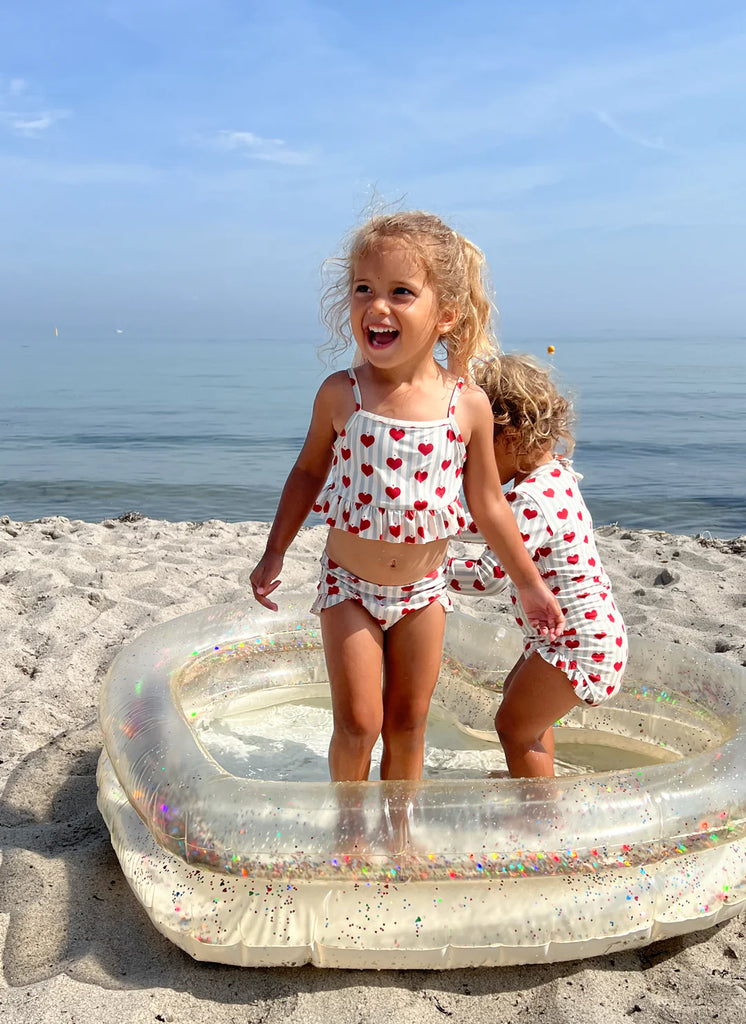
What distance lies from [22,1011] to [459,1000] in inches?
37.9

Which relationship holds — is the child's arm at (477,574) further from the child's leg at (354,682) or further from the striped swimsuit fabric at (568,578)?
the child's leg at (354,682)

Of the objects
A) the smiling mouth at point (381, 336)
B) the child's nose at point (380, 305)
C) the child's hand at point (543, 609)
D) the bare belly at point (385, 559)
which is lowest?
the child's hand at point (543, 609)

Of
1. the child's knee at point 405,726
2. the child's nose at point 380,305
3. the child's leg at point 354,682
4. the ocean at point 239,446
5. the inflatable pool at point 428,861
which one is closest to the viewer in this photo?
the inflatable pool at point 428,861

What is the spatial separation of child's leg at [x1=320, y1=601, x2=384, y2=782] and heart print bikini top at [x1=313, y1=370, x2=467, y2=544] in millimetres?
252

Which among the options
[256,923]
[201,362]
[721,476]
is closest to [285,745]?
[256,923]

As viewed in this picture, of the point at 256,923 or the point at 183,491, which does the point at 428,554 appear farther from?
the point at 183,491

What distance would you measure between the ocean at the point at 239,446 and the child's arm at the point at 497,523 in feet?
1.56

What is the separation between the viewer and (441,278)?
2.52 meters

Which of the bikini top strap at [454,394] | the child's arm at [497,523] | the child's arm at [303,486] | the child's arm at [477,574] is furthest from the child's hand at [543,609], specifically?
the child's arm at [303,486]

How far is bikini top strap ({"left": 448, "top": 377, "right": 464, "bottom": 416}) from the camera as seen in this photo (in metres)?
2.57

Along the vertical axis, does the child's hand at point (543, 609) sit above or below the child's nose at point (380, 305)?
below

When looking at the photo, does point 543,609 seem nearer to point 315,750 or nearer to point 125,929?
point 315,750

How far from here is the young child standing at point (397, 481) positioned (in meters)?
2.49

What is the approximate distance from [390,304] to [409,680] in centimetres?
103
